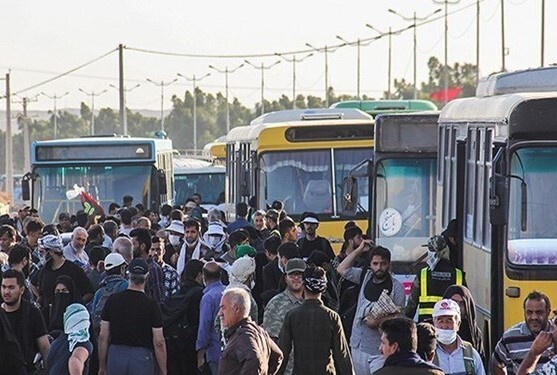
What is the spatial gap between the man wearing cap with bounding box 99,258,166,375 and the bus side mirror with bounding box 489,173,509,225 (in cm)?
276

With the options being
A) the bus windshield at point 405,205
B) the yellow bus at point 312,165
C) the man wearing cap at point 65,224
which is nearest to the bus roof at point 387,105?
the yellow bus at point 312,165

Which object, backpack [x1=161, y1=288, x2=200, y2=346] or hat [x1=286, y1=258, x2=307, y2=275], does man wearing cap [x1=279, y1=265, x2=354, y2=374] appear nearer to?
hat [x1=286, y1=258, x2=307, y2=275]

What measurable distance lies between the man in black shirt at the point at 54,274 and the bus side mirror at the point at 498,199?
3.78 meters

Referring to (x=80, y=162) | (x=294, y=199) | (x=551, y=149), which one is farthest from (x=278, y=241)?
(x=80, y=162)

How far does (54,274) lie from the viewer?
656 inches

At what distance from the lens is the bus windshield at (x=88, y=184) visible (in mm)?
32812

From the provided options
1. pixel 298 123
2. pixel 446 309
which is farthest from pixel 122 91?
pixel 446 309

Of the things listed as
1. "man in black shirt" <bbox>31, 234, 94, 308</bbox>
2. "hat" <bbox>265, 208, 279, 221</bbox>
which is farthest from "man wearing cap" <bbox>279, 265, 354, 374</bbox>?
"hat" <bbox>265, 208, 279, 221</bbox>

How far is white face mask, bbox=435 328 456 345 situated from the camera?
11812 mm

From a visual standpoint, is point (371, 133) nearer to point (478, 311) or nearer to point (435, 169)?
point (435, 169)

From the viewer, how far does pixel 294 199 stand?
88.3 feet

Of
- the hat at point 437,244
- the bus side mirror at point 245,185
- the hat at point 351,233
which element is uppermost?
the bus side mirror at point 245,185

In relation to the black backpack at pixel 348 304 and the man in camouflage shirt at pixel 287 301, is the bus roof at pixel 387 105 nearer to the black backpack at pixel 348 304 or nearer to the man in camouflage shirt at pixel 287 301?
Result: the black backpack at pixel 348 304

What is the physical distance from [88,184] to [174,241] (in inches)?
437
